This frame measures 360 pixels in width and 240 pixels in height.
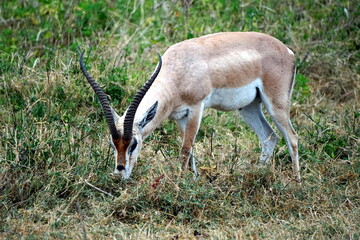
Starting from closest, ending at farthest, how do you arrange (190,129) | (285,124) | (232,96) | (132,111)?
(132,111) < (190,129) < (232,96) < (285,124)

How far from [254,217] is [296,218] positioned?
0.40m

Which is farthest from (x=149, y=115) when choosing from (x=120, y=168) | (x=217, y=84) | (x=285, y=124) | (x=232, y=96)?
(x=285, y=124)

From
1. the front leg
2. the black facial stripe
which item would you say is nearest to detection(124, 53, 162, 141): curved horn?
the black facial stripe

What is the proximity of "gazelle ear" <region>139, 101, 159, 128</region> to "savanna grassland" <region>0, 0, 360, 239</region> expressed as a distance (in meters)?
0.46

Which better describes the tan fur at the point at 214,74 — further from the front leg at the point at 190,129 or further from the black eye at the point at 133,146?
the black eye at the point at 133,146

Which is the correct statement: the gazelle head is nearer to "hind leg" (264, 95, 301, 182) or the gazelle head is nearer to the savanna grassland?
the savanna grassland

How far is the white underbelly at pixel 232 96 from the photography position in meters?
6.89

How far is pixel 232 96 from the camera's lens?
695 cm

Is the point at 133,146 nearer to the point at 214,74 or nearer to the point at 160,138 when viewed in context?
the point at 214,74

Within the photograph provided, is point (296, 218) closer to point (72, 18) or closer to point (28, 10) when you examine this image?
point (72, 18)

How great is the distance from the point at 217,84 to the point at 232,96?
9.6 inches

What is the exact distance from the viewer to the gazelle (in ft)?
21.2

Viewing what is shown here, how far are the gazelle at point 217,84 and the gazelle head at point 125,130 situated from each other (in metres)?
0.04

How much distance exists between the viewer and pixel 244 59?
22.9 feet
